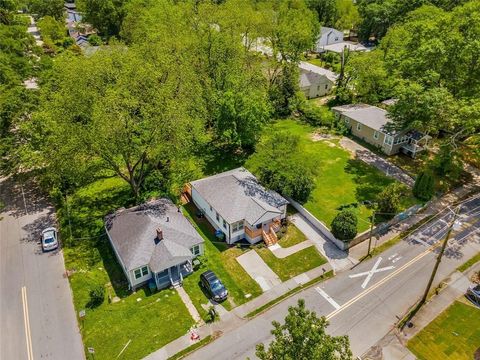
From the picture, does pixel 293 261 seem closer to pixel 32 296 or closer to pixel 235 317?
Answer: pixel 235 317

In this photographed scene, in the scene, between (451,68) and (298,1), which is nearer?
(451,68)

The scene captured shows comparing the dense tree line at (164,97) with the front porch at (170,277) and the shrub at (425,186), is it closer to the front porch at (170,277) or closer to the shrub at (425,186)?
the front porch at (170,277)

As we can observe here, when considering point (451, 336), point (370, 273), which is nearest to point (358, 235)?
point (370, 273)

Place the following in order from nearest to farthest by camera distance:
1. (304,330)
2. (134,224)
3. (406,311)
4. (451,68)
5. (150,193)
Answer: (304,330), (406,311), (134,224), (150,193), (451,68)

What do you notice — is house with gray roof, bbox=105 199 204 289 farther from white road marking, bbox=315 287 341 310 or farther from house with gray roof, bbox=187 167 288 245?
white road marking, bbox=315 287 341 310

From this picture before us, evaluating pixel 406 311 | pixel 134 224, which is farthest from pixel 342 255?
pixel 134 224

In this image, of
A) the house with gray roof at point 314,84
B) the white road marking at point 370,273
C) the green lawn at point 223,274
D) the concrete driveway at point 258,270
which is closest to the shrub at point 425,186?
the white road marking at point 370,273

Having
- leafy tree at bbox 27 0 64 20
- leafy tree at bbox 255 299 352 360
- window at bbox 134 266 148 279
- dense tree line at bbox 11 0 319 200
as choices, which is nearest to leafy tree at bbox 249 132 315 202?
dense tree line at bbox 11 0 319 200

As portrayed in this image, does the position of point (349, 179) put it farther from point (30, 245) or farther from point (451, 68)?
point (30, 245)
